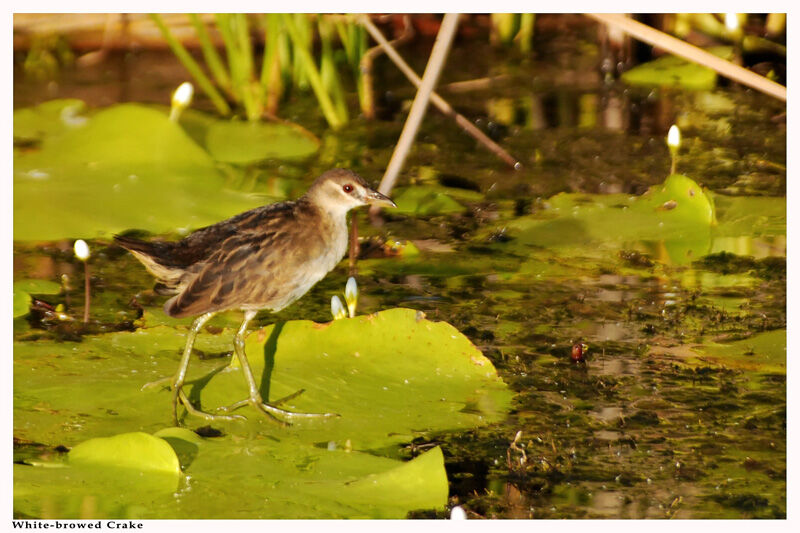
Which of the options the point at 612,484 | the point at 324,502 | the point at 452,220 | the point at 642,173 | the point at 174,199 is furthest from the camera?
the point at 642,173

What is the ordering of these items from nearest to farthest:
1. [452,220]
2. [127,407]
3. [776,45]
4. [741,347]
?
[127,407] → [741,347] → [452,220] → [776,45]

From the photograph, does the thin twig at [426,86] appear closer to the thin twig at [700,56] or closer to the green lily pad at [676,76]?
the thin twig at [700,56]

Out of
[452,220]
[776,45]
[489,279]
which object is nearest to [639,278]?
[489,279]

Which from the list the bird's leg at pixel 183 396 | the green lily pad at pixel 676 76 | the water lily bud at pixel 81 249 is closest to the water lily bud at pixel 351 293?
the bird's leg at pixel 183 396

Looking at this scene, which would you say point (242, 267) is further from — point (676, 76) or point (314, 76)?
point (676, 76)

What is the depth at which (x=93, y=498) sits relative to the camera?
3.22 m

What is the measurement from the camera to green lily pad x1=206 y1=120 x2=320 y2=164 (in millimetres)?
6418

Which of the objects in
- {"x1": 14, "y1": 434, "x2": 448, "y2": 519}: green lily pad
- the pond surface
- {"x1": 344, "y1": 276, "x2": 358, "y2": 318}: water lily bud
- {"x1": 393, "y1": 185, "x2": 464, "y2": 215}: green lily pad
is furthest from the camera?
{"x1": 393, "y1": 185, "x2": 464, "y2": 215}: green lily pad

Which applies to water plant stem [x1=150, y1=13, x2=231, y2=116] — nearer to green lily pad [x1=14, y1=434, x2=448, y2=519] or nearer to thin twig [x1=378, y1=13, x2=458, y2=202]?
thin twig [x1=378, y1=13, x2=458, y2=202]

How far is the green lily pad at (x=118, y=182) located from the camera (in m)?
5.14

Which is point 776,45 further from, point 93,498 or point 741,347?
point 93,498

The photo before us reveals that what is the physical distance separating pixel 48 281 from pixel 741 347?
2978 millimetres

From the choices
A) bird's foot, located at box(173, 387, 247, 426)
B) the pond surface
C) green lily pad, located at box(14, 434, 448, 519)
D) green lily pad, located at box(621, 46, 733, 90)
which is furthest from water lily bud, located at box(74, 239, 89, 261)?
green lily pad, located at box(621, 46, 733, 90)

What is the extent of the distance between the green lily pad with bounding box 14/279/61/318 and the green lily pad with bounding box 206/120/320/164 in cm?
175
